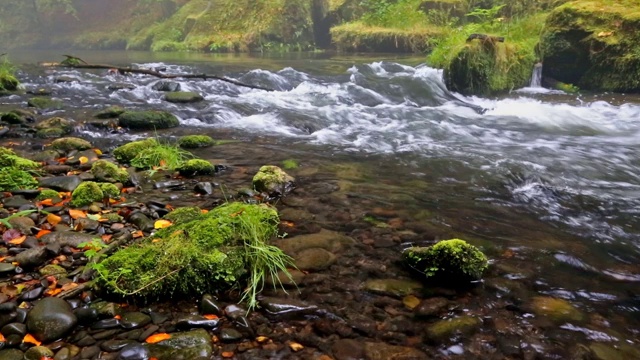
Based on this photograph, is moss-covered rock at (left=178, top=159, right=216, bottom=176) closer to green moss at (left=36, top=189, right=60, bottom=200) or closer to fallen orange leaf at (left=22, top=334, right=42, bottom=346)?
green moss at (left=36, top=189, right=60, bottom=200)

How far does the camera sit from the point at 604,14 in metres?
10.6

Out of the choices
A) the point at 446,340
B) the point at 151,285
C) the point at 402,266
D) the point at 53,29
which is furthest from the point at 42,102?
the point at 53,29

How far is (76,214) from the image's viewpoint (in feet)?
12.6

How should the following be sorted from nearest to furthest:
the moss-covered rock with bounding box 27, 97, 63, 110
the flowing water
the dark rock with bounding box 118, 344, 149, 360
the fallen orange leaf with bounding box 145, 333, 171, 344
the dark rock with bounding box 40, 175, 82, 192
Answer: the dark rock with bounding box 118, 344, 149, 360 < the fallen orange leaf with bounding box 145, 333, 171, 344 < the flowing water < the dark rock with bounding box 40, 175, 82, 192 < the moss-covered rock with bounding box 27, 97, 63, 110

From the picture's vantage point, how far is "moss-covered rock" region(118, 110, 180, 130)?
7742mm

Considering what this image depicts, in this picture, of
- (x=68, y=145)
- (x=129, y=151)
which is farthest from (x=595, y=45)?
(x=68, y=145)

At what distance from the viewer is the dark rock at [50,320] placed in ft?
8.08

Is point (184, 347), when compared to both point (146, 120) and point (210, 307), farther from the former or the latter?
point (146, 120)

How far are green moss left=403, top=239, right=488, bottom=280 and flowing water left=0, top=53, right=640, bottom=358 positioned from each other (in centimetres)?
15

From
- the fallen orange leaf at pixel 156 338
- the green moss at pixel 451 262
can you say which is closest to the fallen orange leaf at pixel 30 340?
the fallen orange leaf at pixel 156 338

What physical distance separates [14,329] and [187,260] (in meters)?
0.99

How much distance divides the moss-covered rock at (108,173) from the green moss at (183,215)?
3.88ft

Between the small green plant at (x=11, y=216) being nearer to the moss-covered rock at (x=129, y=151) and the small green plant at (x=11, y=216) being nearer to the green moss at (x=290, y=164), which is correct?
the moss-covered rock at (x=129, y=151)

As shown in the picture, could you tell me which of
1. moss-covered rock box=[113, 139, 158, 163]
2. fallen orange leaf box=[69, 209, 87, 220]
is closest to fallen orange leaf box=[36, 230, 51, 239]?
fallen orange leaf box=[69, 209, 87, 220]
